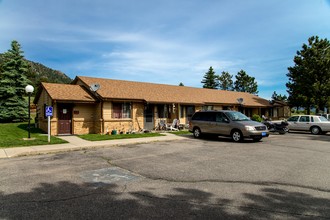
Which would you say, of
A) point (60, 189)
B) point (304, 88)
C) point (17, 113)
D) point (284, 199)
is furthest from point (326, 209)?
point (304, 88)

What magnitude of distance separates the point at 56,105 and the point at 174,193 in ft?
46.9

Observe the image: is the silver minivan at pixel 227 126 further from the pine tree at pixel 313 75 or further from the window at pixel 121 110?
the pine tree at pixel 313 75

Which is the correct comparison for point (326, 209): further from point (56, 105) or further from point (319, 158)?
point (56, 105)

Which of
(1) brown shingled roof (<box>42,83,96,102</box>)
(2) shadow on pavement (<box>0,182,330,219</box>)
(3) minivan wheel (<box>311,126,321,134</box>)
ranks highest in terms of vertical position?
(1) brown shingled roof (<box>42,83,96,102</box>)

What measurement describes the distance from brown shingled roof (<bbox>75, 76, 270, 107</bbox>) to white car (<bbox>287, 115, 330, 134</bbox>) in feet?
26.5

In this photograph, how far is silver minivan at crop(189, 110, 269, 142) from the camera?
44.5 feet

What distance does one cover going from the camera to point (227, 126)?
14258 millimetres

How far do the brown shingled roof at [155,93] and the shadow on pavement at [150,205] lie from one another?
1330 cm

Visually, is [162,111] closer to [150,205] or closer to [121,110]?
[121,110]

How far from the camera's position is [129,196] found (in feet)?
15.9

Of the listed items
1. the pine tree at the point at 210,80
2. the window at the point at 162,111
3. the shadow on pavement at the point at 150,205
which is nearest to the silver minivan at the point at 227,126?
the window at the point at 162,111

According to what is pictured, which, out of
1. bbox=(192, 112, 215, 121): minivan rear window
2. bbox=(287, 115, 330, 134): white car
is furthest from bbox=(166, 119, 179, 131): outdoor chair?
bbox=(287, 115, 330, 134): white car

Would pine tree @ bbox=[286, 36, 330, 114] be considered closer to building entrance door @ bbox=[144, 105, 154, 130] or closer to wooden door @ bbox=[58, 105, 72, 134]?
building entrance door @ bbox=[144, 105, 154, 130]

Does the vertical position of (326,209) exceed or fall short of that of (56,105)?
it falls short
